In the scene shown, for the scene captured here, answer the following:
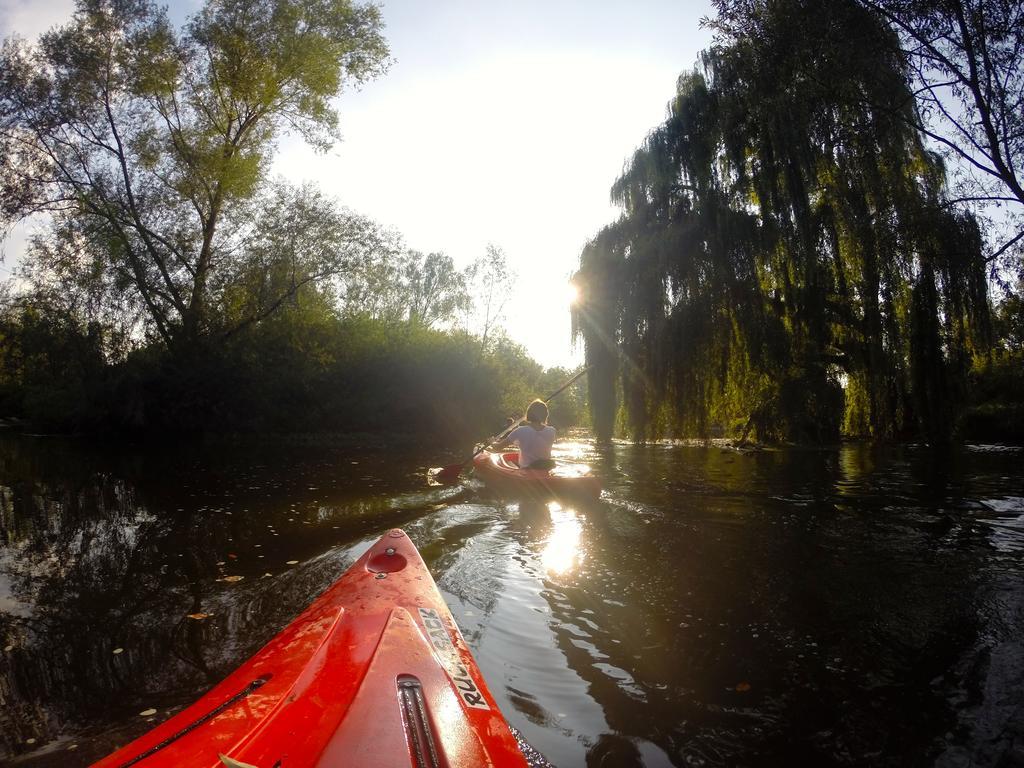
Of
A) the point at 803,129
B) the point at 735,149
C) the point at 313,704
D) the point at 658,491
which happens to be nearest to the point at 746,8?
the point at 803,129

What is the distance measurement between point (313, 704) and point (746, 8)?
10106 mm

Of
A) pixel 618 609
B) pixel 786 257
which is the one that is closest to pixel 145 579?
pixel 618 609

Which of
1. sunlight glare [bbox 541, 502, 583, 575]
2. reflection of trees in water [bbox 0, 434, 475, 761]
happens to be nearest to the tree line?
reflection of trees in water [bbox 0, 434, 475, 761]

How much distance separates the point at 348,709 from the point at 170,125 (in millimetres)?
21078

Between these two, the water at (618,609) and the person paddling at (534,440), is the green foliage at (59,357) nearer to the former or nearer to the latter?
the water at (618,609)

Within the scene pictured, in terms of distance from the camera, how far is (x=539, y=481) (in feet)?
25.3

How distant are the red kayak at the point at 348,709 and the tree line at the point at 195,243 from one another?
1888 cm

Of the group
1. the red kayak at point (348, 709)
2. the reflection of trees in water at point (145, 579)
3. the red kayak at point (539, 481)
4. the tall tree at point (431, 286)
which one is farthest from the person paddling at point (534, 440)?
the tall tree at point (431, 286)

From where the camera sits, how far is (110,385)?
20078 millimetres

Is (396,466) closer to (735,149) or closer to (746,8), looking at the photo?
(735,149)

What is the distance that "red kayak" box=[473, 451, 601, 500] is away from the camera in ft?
24.3

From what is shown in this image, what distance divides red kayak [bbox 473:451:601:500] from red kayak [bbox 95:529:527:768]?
4727mm

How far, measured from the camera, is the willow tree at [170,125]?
54.2ft

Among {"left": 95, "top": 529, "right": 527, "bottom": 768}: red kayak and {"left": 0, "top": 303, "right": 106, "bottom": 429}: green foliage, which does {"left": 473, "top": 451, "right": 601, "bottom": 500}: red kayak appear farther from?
{"left": 0, "top": 303, "right": 106, "bottom": 429}: green foliage
